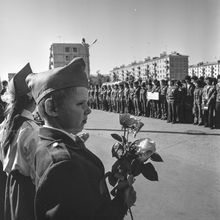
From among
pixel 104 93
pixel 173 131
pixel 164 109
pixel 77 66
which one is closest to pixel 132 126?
pixel 77 66

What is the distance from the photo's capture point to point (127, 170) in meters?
1.54

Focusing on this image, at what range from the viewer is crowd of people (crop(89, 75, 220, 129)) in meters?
9.28

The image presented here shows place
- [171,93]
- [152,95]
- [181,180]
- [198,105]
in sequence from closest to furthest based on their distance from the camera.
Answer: [181,180] → [198,105] → [171,93] → [152,95]

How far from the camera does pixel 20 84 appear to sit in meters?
2.36

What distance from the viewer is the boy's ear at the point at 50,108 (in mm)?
1430

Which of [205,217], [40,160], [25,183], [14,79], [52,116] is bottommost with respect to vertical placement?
[205,217]

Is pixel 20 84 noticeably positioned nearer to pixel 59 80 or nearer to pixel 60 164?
pixel 59 80

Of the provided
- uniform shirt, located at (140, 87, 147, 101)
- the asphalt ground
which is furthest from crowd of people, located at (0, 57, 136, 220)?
uniform shirt, located at (140, 87, 147, 101)

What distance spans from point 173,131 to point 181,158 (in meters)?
3.17

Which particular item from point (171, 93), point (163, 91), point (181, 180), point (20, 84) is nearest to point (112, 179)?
point (20, 84)

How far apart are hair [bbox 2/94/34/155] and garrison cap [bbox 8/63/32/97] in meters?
0.04

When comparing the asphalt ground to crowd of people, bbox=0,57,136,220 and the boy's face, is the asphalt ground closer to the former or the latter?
crowd of people, bbox=0,57,136,220

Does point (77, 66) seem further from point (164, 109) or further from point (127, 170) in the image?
point (164, 109)

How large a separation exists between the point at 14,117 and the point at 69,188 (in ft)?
4.05
